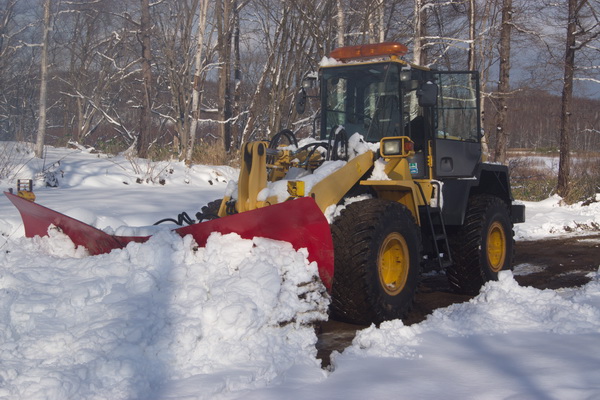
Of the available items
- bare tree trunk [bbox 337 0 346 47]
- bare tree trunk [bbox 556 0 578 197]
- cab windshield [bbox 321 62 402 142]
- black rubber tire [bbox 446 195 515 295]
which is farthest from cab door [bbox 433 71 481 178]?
bare tree trunk [bbox 556 0 578 197]

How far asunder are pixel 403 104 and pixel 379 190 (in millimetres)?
1047

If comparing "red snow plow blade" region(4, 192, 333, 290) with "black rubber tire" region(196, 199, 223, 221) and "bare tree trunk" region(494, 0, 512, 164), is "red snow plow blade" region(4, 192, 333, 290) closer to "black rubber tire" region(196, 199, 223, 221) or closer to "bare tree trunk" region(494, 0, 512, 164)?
"black rubber tire" region(196, 199, 223, 221)

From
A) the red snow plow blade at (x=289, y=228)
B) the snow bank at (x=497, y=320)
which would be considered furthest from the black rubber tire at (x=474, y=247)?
the red snow plow blade at (x=289, y=228)

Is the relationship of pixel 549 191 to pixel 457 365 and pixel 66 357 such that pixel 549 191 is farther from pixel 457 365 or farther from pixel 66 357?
pixel 66 357

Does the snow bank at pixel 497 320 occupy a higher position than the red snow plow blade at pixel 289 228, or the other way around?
the red snow plow blade at pixel 289 228

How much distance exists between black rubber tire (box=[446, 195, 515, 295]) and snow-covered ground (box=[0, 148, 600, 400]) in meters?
1.17

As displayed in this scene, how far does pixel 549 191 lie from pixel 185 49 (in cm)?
1307

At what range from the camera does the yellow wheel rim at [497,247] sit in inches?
290

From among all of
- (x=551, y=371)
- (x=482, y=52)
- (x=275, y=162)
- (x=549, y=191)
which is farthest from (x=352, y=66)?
(x=482, y=52)

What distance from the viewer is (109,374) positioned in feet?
11.2

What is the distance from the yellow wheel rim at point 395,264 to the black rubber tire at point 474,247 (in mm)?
1484

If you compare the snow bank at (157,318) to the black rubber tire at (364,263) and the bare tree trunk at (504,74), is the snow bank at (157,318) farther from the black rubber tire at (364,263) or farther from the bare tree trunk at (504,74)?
the bare tree trunk at (504,74)

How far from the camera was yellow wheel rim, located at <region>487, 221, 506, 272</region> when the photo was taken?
7.36 m

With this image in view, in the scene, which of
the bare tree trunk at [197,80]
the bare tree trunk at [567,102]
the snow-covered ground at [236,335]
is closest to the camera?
the snow-covered ground at [236,335]
